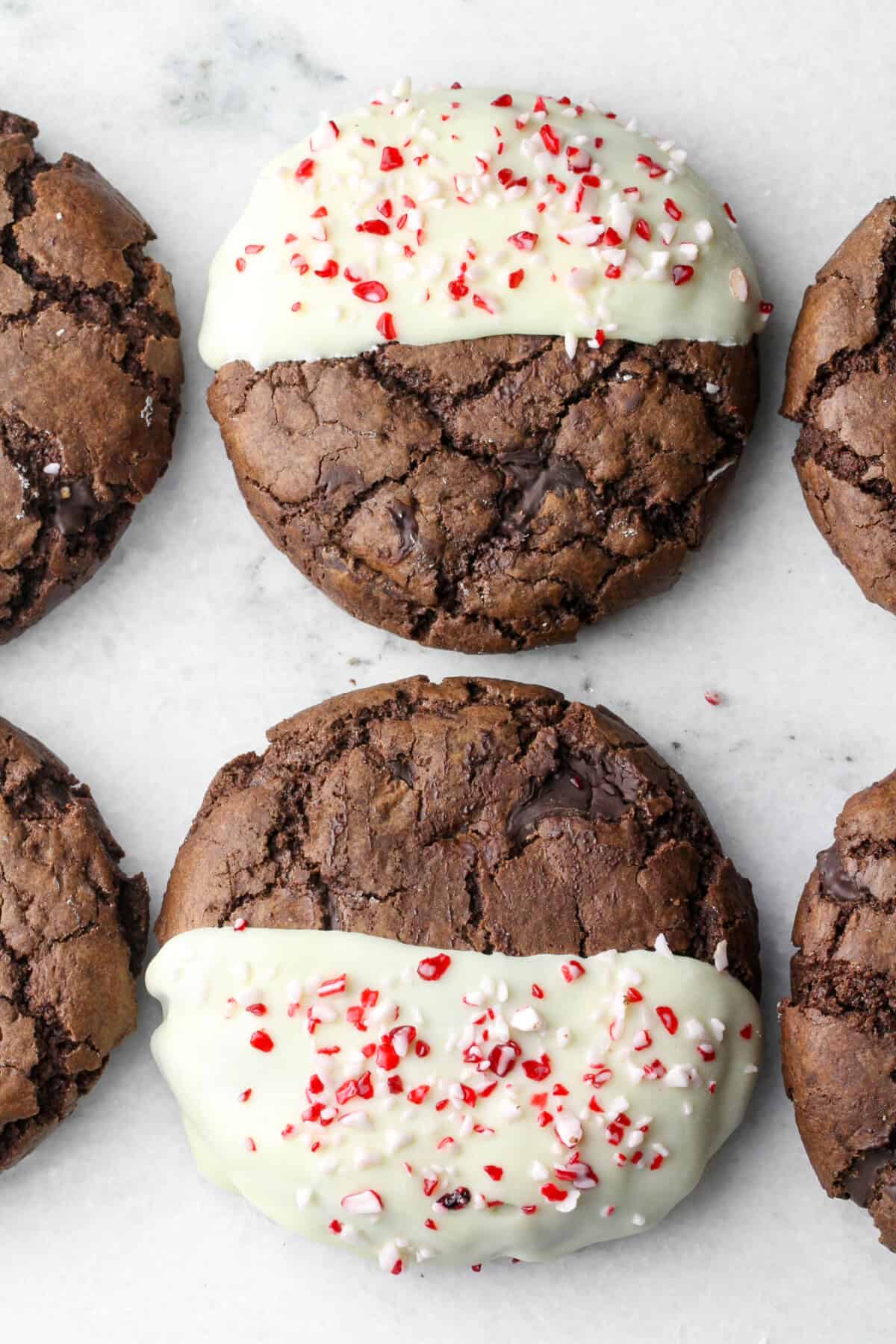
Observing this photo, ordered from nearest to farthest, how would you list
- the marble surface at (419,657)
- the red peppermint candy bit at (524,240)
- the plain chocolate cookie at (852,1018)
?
1. the plain chocolate cookie at (852,1018)
2. the red peppermint candy bit at (524,240)
3. the marble surface at (419,657)

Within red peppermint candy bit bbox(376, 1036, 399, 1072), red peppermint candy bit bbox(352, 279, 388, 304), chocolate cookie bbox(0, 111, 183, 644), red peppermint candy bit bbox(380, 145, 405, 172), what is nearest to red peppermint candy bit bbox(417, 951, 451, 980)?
red peppermint candy bit bbox(376, 1036, 399, 1072)

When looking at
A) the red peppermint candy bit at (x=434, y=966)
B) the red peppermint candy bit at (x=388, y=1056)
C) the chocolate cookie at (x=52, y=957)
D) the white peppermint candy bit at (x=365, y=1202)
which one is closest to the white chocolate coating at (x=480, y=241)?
the chocolate cookie at (x=52, y=957)

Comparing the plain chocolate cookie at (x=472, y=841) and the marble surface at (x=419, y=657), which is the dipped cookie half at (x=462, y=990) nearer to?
the plain chocolate cookie at (x=472, y=841)

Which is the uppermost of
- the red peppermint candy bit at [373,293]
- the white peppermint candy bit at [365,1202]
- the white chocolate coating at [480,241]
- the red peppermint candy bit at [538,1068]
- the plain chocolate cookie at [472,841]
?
the white chocolate coating at [480,241]

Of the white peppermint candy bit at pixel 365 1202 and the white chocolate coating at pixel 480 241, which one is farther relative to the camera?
the white chocolate coating at pixel 480 241

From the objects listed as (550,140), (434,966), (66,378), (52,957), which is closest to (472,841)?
(434,966)

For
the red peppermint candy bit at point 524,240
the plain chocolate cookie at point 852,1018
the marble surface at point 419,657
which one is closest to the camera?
the plain chocolate cookie at point 852,1018

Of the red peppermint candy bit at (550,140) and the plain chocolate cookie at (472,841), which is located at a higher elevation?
the red peppermint candy bit at (550,140)
